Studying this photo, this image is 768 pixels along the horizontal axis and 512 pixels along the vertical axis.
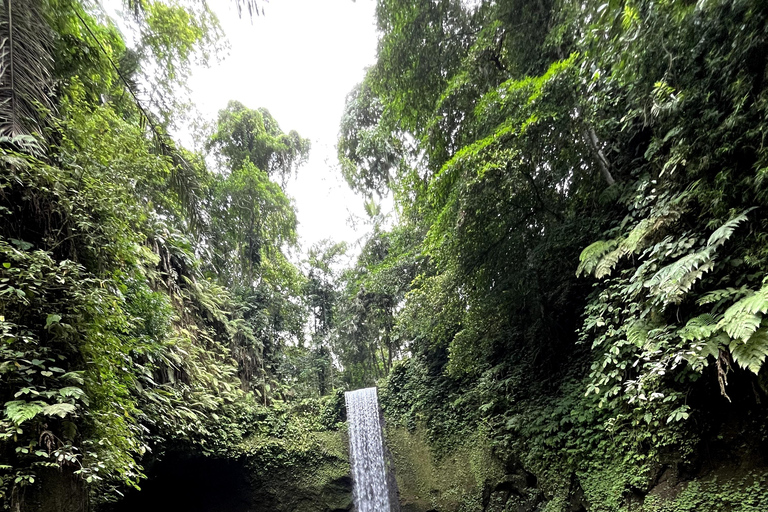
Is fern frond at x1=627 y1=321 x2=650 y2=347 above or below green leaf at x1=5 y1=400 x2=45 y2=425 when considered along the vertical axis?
above

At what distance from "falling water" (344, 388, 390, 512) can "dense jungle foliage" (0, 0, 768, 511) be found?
2020 millimetres

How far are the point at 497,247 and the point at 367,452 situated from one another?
7697 millimetres

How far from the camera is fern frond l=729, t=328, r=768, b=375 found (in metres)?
2.65

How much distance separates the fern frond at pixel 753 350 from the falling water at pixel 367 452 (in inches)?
356

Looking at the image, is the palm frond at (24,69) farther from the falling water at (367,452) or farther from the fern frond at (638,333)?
the falling water at (367,452)

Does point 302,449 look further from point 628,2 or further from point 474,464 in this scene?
point 628,2

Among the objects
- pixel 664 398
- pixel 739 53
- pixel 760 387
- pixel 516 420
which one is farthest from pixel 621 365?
pixel 739 53

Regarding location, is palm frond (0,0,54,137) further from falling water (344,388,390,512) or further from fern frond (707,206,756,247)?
falling water (344,388,390,512)

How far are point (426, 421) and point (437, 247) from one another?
17.1 feet

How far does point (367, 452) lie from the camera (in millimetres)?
10320

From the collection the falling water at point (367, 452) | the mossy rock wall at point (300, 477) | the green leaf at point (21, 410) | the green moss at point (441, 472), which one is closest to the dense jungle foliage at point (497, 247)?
the green leaf at point (21, 410)

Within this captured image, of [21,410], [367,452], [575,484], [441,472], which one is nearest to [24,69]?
[21,410]

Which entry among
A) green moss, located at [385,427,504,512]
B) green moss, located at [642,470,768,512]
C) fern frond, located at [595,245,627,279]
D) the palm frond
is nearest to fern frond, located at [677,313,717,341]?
fern frond, located at [595,245,627,279]

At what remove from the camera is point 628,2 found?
3230 millimetres
